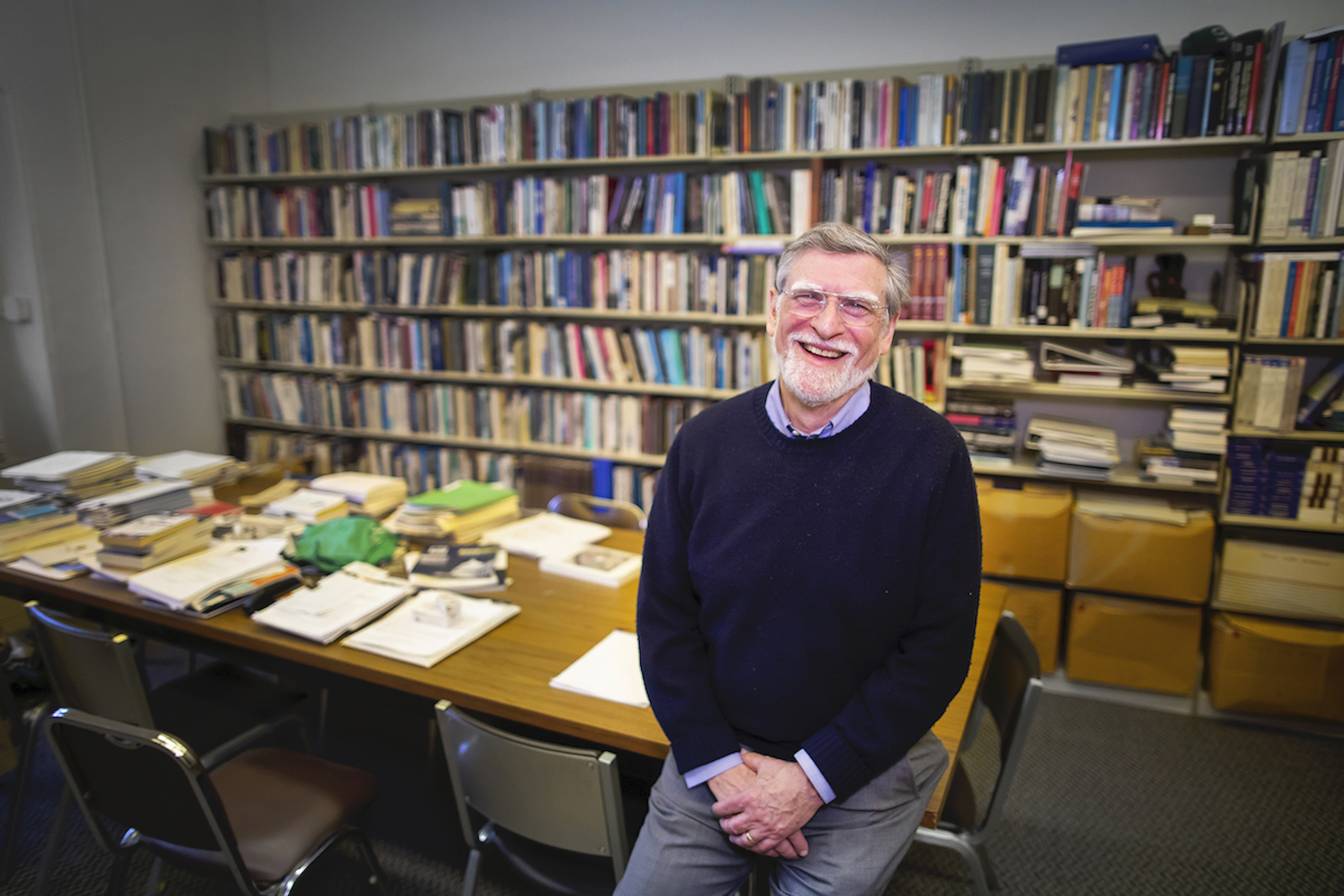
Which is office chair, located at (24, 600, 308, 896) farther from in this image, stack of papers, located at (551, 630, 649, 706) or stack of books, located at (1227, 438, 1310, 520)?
stack of books, located at (1227, 438, 1310, 520)

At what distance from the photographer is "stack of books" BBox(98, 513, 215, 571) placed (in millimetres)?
2031

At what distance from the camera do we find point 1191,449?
8.96 feet

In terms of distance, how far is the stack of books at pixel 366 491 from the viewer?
2.54 meters

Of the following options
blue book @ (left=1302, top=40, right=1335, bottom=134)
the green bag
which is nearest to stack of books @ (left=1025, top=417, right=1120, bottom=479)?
blue book @ (left=1302, top=40, right=1335, bottom=134)

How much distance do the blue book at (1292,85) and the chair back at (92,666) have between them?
3637 mm

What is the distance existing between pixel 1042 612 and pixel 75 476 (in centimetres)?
352

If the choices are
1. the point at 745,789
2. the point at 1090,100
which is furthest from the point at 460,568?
the point at 1090,100

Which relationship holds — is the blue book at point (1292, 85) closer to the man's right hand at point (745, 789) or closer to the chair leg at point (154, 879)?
the man's right hand at point (745, 789)

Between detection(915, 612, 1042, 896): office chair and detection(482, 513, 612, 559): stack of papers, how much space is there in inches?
46.5

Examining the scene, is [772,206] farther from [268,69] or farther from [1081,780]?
[268,69]

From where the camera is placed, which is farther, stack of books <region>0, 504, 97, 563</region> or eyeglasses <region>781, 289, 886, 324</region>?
stack of books <region>0, 504, 97, 563</region>

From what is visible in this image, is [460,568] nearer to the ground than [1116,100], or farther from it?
nearer to the ground

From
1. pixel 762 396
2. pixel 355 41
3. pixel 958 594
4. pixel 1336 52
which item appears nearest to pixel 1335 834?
pixel 958 594

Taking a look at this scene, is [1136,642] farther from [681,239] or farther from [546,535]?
[681,239]
